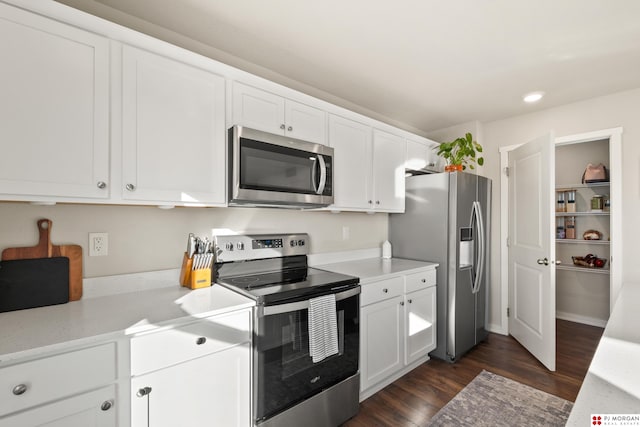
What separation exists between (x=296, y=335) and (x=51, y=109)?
1.55 m

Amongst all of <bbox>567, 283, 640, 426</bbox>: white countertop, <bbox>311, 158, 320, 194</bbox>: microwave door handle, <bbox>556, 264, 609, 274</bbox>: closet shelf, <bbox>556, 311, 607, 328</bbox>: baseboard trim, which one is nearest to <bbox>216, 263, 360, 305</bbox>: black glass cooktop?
<bbox>311, 158, 320, 194</bbox>: microwave door handle

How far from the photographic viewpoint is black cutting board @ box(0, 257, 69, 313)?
1.34 metres

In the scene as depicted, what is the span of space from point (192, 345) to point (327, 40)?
1951mm

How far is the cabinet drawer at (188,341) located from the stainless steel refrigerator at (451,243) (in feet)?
6.52

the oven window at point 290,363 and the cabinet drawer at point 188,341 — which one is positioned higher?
the cabinet drawer at point 188,341

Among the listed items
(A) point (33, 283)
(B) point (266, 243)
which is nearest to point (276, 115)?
(B) point (266, 243)

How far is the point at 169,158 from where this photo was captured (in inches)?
61.4

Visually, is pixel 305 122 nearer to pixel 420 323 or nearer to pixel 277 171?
pixel 277 171

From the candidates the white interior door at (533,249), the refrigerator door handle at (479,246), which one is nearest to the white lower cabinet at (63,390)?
the refrigerator door handle at (479,246)

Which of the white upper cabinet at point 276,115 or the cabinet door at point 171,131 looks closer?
the cabinet door at point 171,131

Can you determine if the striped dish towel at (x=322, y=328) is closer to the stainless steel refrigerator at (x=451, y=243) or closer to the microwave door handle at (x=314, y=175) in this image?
the microwave door handle at (x=314, y=175)

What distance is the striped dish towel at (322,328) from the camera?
1.68 meters

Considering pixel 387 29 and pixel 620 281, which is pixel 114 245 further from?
pixel 620 281

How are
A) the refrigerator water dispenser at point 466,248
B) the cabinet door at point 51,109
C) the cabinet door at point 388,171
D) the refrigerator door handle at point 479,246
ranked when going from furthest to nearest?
1. the refrigerator door handle at point 479,246
2. the refrigerator water dispenser at point 466,248
3. the cabinet door at point 388,171
4. the cabinet door at point 51,109
